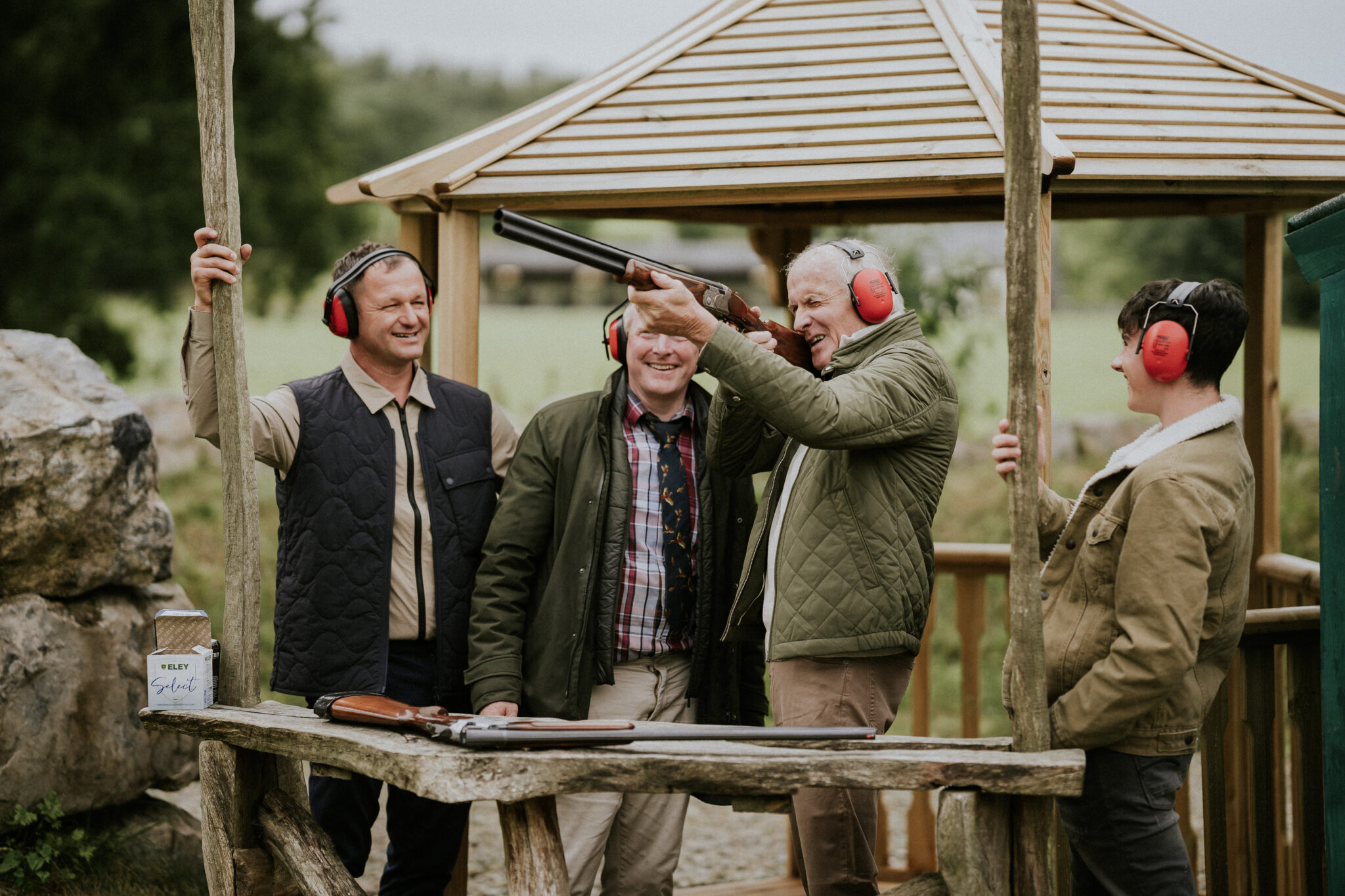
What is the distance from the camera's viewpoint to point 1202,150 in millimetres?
4031

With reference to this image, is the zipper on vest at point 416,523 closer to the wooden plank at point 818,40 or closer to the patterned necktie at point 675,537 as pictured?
the patterned necktie at point 675,537

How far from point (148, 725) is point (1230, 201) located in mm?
4574

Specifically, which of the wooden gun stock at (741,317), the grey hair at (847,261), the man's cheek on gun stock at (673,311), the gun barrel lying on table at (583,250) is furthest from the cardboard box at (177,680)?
the grey hair at (847,261)

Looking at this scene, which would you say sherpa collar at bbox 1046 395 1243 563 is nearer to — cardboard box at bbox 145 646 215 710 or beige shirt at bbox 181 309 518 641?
beige shirt at bbox 181 309 518 641

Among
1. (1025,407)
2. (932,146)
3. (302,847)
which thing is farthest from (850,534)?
(302,847)

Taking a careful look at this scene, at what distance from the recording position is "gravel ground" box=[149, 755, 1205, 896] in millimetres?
5688

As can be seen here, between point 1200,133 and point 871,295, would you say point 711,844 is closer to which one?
point 871,295

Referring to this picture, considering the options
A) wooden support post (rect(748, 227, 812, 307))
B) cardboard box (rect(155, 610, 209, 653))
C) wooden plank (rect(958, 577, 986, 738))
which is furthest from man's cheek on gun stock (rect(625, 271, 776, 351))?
wooden support post (rect(748, 227, 812, 307))

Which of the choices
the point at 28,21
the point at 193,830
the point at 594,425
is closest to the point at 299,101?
the point at 28,21

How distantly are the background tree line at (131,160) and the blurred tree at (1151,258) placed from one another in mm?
7677

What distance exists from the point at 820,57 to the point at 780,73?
170 millimetres

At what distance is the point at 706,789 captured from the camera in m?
2.77

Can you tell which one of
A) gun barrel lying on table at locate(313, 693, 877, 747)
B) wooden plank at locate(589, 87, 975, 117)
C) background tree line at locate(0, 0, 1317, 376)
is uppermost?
background tree line at locate(0, 0, 1317, 376)

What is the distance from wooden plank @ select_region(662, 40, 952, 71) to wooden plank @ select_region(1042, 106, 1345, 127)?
47 cm
